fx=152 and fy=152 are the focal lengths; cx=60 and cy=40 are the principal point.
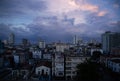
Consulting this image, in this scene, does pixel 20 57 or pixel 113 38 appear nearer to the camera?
pixel 113 38

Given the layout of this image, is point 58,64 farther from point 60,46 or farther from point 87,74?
point 87,74

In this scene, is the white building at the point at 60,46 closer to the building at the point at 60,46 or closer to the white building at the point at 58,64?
the building at the point at 60,46

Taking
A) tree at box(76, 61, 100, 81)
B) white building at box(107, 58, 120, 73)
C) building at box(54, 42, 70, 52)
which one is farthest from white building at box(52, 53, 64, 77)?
tree at box(76, 61, 100, 81)

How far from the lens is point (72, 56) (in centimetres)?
591

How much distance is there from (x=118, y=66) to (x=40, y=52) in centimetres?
575

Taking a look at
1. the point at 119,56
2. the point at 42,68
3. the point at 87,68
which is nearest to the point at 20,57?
the point at 42,68

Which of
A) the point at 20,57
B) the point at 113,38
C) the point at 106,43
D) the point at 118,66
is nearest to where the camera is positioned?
the point at 113,38

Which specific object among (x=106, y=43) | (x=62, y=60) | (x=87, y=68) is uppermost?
(x=106, y=43)

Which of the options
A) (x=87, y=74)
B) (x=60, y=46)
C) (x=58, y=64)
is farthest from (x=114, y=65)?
(x=87, y=74)

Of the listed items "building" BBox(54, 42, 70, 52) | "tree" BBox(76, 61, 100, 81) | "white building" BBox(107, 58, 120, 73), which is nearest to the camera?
"tree" BBox(76, 61, 100, 81)

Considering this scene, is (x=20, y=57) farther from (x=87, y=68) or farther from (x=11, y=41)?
(x=87, y=68)

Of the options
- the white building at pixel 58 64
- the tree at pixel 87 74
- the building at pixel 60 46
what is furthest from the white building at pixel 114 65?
the tree at pixel 87 74

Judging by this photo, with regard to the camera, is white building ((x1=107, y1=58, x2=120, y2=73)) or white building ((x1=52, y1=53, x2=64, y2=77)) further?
white building ((x1=52, y1=53, x2=64, y2=77))

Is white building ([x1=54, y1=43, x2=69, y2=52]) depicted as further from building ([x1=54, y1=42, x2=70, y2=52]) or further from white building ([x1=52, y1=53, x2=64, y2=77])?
white building ([x1=52, y1=53, x2=64, y2=77])
